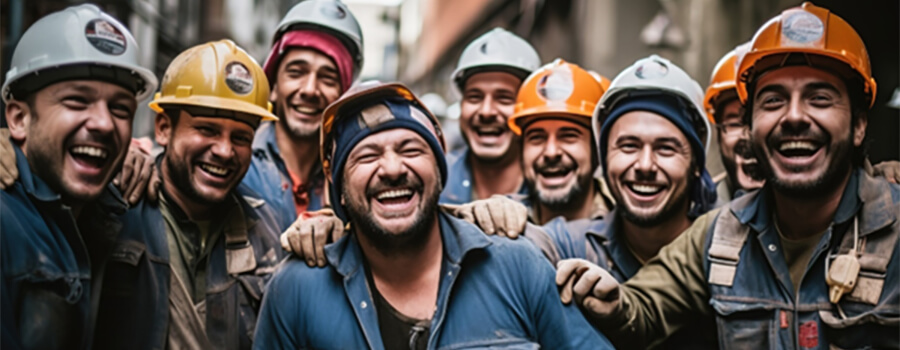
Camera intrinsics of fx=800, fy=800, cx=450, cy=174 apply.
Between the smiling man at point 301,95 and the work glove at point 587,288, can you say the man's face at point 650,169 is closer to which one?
the work glove at point 587,288

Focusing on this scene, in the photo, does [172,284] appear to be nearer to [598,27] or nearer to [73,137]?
[73,137]

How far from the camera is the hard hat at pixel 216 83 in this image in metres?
4.38

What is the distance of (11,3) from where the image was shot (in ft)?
22.9

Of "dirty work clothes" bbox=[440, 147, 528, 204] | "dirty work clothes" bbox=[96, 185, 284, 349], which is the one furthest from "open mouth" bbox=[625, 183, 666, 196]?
"dirty work clothes" bbox=[96, 185, 284, 349]

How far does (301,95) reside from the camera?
544cm

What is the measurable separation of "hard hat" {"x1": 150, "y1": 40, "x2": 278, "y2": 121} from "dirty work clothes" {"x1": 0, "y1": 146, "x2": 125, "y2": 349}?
41.8 inches

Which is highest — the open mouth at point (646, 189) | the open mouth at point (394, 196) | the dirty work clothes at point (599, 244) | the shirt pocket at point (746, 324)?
the open mouth at point (394, 196)

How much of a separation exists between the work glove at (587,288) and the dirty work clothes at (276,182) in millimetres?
2148

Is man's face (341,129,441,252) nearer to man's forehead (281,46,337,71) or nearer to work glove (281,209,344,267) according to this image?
work glove (281,209,344,267)

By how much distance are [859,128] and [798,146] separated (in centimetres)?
37

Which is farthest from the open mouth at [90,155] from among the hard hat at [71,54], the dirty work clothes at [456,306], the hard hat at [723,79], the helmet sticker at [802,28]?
the hard hat at [723,79]

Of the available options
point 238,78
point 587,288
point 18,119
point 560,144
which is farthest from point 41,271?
point 560,144

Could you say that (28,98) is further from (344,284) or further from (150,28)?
(150,28)

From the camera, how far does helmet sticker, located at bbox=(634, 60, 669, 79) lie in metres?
4.67
